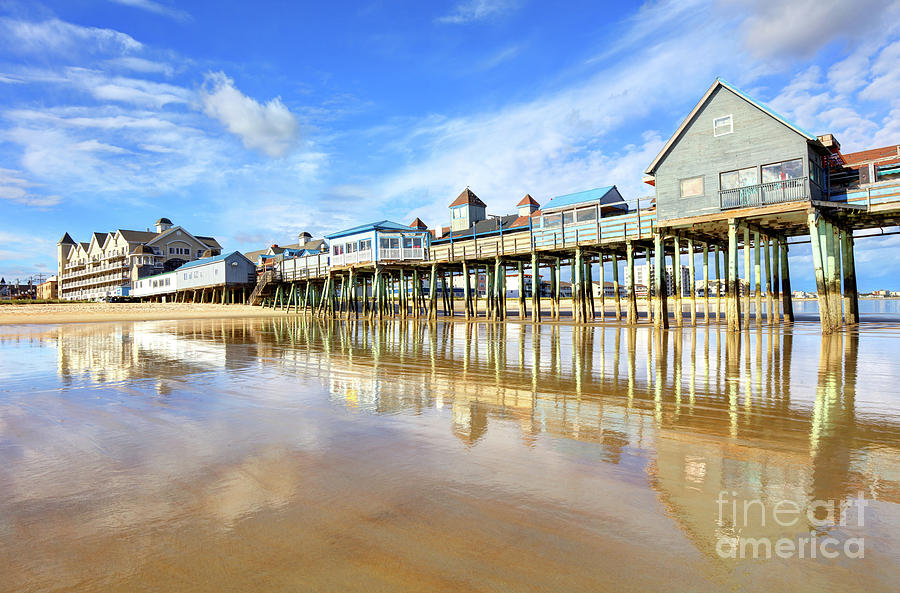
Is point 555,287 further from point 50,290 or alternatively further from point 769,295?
point 50,290

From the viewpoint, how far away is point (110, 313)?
42312 millimetres

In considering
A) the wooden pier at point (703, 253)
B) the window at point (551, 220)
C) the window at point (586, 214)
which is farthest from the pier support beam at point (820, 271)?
the window at point (551, 220)

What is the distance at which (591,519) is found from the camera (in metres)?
3.25

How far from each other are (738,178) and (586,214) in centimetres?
862

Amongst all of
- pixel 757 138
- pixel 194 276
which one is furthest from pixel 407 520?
pixel 194 276

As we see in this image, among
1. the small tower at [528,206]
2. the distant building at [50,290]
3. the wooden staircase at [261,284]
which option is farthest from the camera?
the distant building at [50,290]

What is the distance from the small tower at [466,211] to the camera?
5762 centimetres

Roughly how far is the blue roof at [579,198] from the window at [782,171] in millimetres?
9064

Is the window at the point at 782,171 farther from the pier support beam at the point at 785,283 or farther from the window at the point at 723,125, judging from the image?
the pier support beam at the point at 785,283

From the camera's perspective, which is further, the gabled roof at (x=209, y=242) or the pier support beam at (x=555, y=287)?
the gabled roof at (x=209, y=242)

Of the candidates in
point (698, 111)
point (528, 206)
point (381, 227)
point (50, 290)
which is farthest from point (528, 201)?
point (50, 290)

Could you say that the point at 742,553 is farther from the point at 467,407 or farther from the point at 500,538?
the point at 467,407

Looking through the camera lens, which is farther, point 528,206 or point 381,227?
point 528,206

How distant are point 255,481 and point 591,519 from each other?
2729mm
